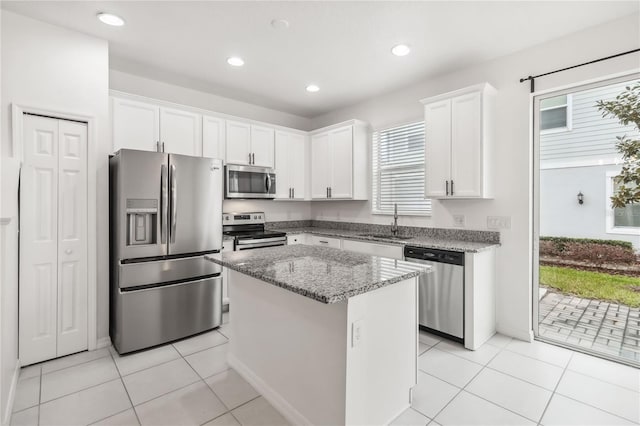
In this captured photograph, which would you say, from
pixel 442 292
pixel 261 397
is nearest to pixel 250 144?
pixel 442 292

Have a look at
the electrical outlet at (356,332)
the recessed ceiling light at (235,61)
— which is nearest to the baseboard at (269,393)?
the electrical outlet at (356,332)

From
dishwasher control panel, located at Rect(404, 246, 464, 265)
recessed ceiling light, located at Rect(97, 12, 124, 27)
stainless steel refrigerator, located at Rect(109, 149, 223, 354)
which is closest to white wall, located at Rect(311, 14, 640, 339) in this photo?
dishwasher control panel, located at Rect(404, 246, 464, 265)

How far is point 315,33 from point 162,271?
2542 millimetres

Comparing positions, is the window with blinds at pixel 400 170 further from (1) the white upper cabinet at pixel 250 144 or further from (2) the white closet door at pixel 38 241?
(2) the white closet door at pixel 38 241

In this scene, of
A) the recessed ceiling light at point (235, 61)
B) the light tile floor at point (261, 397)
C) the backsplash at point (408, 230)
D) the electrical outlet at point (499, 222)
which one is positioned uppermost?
the recessed ceiling light at point (235, 61)

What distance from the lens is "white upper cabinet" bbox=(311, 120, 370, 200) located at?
4281mm

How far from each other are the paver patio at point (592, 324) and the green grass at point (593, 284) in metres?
0.05

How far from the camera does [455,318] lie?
287cm

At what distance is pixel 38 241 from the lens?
2518mm

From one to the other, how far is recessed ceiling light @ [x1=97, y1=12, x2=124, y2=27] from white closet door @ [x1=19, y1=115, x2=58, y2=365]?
0.92 meters

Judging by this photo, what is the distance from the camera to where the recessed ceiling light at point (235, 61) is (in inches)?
125

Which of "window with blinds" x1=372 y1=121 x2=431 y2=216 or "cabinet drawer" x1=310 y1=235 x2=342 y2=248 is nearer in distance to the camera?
"window with blinds" x1=372 y1=121 x2=431 y2=216

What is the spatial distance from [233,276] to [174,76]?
261cm

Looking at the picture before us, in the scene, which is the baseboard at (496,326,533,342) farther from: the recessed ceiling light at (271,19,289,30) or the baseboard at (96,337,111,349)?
the baseboard at (96,337,111,349)
